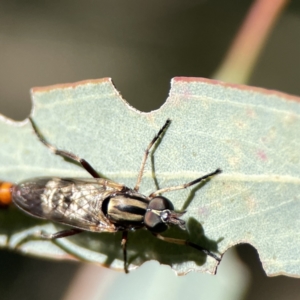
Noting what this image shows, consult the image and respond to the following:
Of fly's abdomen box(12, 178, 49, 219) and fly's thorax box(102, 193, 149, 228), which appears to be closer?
fly's thorax box(102, 193, 149, 228)

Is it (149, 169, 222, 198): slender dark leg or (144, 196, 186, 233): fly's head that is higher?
(149, 169, 222, 198): slender dark leg

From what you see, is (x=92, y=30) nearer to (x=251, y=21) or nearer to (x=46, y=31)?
(x=46, y=31)

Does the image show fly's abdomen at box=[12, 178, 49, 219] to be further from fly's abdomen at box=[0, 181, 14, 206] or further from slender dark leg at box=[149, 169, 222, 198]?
slender dark leg at box=[149, 169, 222, 198]

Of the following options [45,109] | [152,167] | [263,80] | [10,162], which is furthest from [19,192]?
[263,80]

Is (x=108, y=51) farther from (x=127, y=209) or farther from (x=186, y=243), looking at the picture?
(x=186, y=243)

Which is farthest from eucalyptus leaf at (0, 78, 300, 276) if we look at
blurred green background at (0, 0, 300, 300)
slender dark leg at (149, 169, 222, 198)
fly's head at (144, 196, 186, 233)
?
blurred green background at (0, 0, 300, 300)

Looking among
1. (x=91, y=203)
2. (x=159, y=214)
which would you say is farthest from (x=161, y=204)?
(x=91, y=203)
